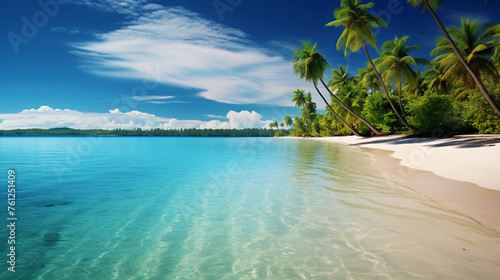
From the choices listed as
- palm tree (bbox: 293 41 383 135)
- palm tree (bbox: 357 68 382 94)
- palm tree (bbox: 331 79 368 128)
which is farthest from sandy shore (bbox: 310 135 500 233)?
palm tree (bbox: 331 79 368 128)

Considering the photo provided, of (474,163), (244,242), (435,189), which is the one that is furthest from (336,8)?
(244,242)

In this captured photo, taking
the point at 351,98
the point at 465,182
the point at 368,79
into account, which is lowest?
the point at 465,182

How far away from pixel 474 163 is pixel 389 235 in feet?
28.4

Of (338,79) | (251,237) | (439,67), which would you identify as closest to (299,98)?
(338,79)

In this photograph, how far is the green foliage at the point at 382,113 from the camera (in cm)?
3256

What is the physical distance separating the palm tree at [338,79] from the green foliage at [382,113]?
12527 millimetres

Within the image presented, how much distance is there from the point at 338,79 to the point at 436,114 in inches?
Answer: 997

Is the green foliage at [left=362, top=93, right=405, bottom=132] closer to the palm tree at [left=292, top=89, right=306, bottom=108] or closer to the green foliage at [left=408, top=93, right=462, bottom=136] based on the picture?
the green foliage at [left=408, top=93, right=462, bottom=136]

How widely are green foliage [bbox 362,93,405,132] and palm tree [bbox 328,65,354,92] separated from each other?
41.1 feet

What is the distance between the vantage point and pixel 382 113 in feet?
110

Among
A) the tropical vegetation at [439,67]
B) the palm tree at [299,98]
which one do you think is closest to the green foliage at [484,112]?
the tropical vegetation at [439,67]

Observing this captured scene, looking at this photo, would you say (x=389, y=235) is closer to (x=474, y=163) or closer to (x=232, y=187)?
(x=232, y=187)

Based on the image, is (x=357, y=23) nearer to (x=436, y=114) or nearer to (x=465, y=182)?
(x=436, y=114)

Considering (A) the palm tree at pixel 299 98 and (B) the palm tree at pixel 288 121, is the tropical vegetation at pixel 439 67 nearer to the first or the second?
(A) the palm tree at pixel 299 98
